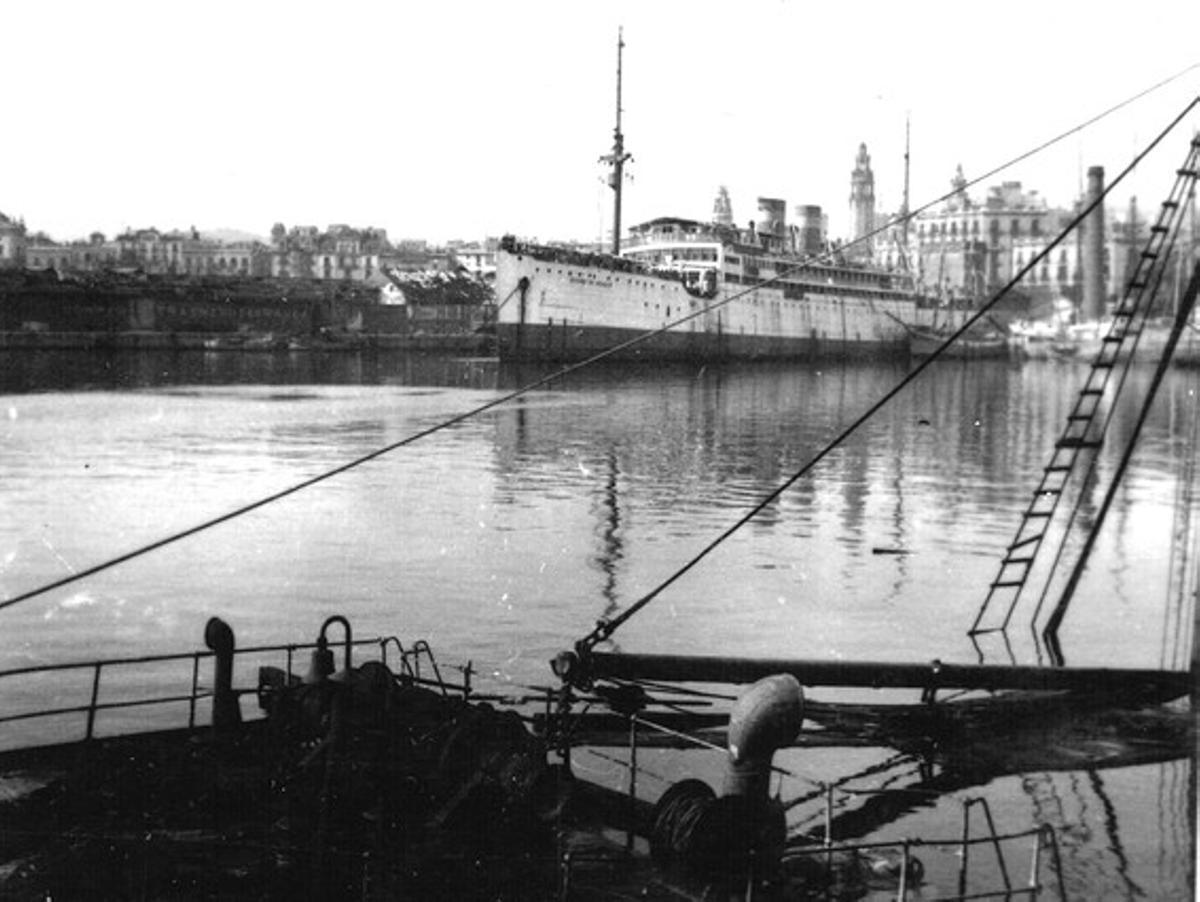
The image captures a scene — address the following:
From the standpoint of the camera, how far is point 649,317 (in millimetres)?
105312

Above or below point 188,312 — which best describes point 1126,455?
below

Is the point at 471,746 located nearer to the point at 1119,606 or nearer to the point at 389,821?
the point at 389,821

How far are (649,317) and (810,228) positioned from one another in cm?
3834

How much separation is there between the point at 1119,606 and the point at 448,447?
27653 millimetres

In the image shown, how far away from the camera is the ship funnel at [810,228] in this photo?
13575 cm

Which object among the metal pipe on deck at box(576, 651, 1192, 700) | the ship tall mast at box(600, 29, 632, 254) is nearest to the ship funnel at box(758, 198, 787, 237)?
the ship tall mast at box(600, 29, 632, 254)

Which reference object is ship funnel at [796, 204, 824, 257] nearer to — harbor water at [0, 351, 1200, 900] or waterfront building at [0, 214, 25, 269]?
harbor water at [0, 351, 1200, 900]

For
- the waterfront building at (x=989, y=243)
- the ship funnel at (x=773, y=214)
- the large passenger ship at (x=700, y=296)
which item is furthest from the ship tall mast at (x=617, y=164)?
the waterfront building at (x=989, y=243)

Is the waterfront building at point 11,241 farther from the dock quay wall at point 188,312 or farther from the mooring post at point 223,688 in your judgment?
the mooring post at point 223,688

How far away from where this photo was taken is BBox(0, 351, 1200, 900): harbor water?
63.6 ft

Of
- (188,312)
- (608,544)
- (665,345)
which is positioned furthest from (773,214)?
(608,544)

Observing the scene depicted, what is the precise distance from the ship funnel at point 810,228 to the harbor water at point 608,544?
251ft

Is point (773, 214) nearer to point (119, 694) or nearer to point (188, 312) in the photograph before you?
point (188, 312)

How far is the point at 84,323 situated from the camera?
4441 inches
